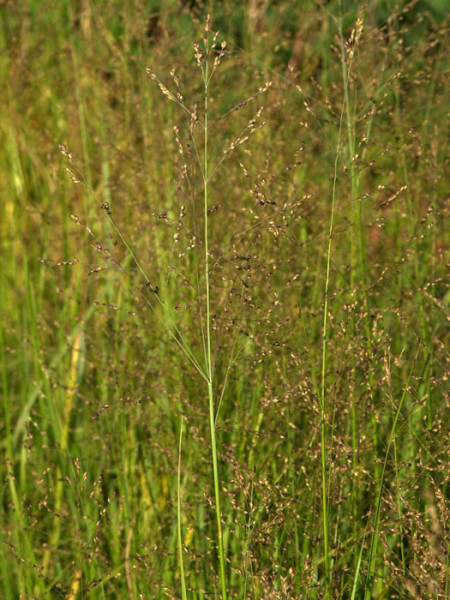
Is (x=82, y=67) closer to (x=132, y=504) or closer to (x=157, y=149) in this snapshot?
(x=157, y=149)

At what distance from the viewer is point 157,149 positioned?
88.5 inches

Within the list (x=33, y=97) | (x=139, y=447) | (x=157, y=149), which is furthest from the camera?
(x=33, y=97)

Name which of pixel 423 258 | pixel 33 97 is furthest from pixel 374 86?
pixel 33 97

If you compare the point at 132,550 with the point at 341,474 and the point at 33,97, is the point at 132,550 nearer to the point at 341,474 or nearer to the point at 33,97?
the point at 341,474

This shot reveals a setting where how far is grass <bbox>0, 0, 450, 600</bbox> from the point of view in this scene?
4.15 ft

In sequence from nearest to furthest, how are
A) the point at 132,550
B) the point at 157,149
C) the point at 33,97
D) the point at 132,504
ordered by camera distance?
1. the point at 132,550
2. the point at 132,504
3. the point at 157,149
4. the point at 33,97

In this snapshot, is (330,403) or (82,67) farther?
(82,67)

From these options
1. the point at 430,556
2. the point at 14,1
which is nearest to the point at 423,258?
the point at 430,556

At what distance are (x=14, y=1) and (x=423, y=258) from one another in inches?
68.1

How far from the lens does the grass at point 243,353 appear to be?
1.26 m

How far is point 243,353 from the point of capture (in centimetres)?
177

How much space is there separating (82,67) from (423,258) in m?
1.43

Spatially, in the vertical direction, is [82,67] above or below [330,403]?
above

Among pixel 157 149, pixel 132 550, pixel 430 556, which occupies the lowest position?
pixel 132 550
